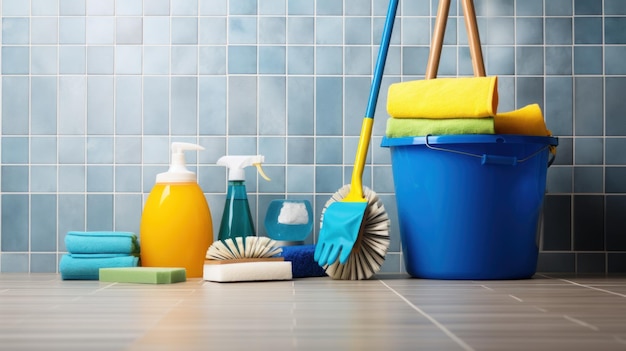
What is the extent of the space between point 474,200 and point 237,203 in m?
0.55

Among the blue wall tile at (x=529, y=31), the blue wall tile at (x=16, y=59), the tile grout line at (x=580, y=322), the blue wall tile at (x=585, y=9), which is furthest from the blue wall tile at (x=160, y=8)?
the tile grout line at (x=580, y=322)

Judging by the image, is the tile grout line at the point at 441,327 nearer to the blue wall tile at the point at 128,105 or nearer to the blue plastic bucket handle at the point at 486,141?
the blue plastic bucket handle at the point at 486,141

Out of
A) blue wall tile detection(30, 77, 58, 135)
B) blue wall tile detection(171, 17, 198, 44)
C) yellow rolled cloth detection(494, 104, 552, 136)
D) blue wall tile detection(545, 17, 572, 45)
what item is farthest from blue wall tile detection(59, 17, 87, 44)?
blue wall tile detection(545, 17, 572, 45)

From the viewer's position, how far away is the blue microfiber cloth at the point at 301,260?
1761mm

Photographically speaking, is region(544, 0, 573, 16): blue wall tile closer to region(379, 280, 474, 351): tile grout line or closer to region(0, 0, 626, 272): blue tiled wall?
region(0, 0, 626, 272): blue tiled wall

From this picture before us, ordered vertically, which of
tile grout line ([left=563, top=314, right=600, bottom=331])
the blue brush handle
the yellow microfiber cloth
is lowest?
tile grout line ([left=563, top=314, right=600, bottom=331])

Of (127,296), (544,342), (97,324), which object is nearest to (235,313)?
(97,324)

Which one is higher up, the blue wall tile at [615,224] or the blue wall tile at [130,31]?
the blue wall tile at [130,31]

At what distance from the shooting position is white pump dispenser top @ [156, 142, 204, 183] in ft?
6.03

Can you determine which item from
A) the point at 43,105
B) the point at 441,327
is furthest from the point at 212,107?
the point at 441,327

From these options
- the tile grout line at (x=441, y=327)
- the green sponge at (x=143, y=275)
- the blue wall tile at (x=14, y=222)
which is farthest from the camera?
the blue wall tile at (x=14, y=222)

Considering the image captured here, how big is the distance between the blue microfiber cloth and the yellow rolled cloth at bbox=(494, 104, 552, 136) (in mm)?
487

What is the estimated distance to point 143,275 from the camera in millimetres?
1618

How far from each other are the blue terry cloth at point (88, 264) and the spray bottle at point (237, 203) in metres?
0.23
